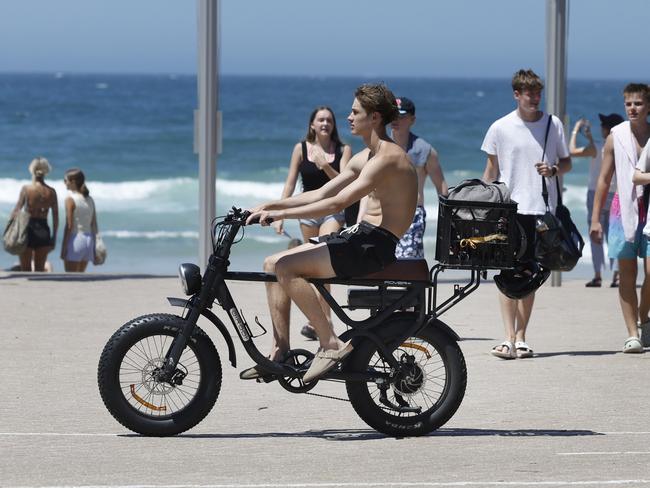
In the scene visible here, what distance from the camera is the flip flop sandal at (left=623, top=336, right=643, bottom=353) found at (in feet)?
32.4

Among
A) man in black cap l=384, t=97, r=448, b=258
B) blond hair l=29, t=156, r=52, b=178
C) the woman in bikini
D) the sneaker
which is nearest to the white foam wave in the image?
the woman in bikini

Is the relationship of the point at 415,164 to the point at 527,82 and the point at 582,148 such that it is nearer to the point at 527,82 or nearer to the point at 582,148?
the point at 527,82

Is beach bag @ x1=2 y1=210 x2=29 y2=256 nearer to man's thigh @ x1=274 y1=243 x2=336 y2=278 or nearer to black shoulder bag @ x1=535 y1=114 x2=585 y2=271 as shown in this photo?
black shoulder bag @ x1=535 y1=114 x2=585 y2=271

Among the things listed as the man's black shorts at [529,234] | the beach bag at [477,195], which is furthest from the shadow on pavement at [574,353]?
the beach bag at [477,195]

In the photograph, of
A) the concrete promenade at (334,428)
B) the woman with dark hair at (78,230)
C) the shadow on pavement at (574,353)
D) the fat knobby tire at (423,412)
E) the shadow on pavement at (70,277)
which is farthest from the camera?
the woman with dark hair at (78,230)

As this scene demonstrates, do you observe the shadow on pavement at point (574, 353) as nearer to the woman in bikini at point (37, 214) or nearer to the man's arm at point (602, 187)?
the man's arm at point (602, 187)

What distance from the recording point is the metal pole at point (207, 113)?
1348cm

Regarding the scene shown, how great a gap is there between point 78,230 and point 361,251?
10464 mm

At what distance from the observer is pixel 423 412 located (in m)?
7.04

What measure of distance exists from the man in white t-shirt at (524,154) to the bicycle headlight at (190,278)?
3077 mm

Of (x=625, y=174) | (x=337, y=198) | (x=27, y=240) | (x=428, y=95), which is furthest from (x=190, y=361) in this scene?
(x=428, y=95)

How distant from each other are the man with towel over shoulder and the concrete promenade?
391 mm

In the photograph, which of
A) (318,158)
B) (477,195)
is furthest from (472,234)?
(318,158)

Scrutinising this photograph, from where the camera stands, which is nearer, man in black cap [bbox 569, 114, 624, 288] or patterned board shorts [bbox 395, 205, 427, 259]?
patterned board shorts [bbox 395, 205, 427, 259]
